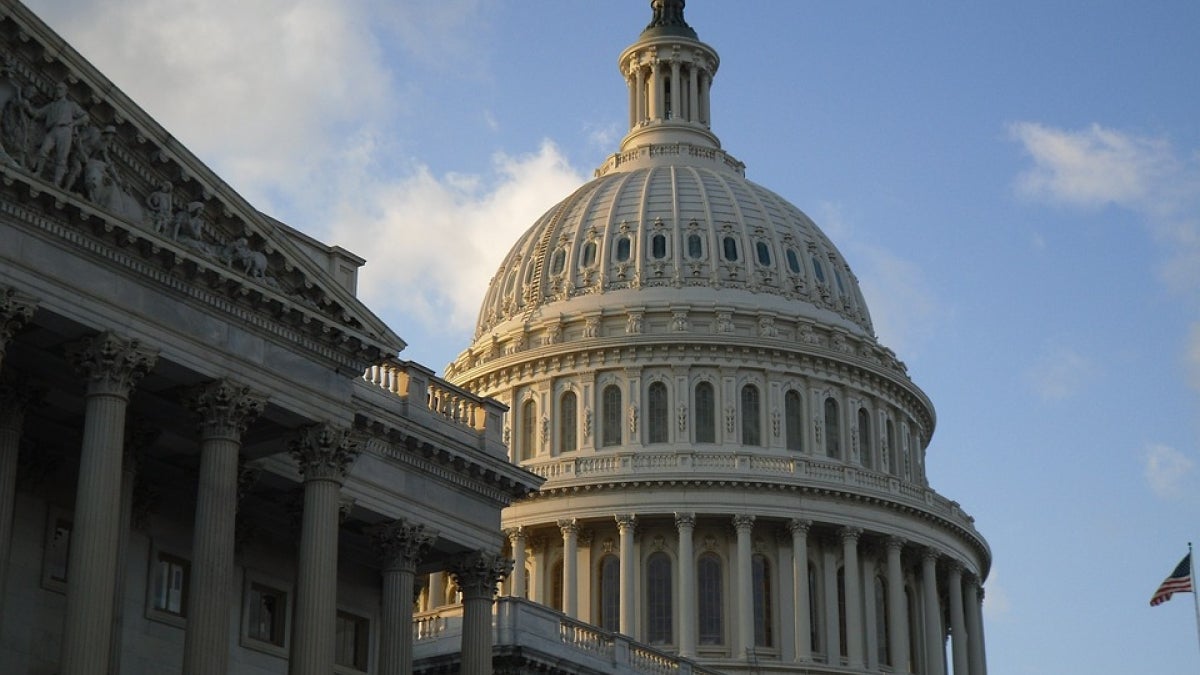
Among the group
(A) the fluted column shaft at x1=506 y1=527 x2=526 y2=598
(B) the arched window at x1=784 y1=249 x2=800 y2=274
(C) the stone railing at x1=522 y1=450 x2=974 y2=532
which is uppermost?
(B) the arched window at x1=784 y1=249 x2=800 y2=274

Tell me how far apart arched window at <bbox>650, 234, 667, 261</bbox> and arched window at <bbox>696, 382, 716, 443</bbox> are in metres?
8.83

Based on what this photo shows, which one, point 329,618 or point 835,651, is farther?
point 835,651

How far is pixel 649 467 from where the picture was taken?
102 meters

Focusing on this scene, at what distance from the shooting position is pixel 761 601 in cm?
10131

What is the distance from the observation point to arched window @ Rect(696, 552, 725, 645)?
100125 millimetres

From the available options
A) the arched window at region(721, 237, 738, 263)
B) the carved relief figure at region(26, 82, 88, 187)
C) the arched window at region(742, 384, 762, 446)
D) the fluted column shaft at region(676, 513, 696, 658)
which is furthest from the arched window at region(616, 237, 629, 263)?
the carved relief figure at region(26, 82, 88, 187)

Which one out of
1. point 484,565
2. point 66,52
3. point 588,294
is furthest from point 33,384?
point 588,294

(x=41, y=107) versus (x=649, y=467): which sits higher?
(x=649, y=467)

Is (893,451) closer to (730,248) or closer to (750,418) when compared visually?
(750,418)

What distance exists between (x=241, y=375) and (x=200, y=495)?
276cm

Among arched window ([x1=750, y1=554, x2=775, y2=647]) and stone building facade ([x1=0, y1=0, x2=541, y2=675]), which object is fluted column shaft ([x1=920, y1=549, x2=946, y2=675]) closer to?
arched window ([x1=750, y1=554, x2=775, y2=647])

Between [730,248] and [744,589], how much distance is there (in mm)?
20929

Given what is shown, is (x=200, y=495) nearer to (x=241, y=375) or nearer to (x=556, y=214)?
(x=241, y=375)

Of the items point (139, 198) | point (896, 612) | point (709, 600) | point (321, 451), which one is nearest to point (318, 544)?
point (321, 451)
